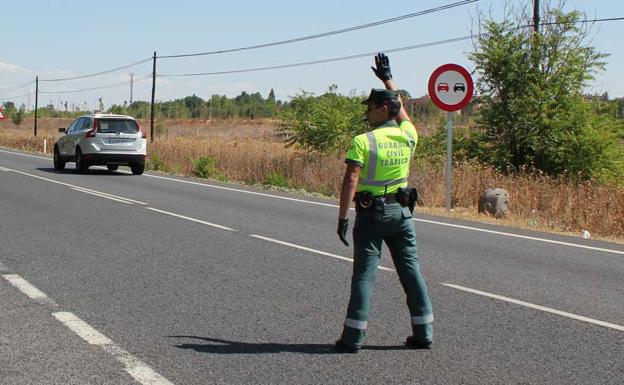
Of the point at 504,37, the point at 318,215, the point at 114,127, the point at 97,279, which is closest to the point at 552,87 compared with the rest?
the point at 504,37

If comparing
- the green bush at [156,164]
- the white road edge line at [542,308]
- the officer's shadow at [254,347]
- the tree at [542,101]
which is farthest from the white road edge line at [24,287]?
the green bush at [156,164]

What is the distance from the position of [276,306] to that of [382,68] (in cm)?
218

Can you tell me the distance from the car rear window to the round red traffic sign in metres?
11.9

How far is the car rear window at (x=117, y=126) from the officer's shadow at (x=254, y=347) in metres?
18.7

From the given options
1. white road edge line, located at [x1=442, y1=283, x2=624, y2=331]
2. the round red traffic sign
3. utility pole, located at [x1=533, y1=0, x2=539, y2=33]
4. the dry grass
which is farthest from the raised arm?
utility pole, located at [x1=533, y1=0, x2=539, y2=33]

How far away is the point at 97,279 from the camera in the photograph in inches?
289

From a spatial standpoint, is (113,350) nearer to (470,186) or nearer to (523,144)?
(470,186)

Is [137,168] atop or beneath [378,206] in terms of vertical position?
beneath

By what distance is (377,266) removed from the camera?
16.6 feet

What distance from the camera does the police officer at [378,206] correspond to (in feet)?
16.3

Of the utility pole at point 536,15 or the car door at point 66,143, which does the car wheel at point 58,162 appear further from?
the utility pole at point 536,15

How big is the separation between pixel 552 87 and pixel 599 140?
1.84 m

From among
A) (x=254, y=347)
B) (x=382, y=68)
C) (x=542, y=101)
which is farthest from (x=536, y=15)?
(x=254, y=347)

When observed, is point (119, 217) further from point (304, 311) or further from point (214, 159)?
point (214, 159)
